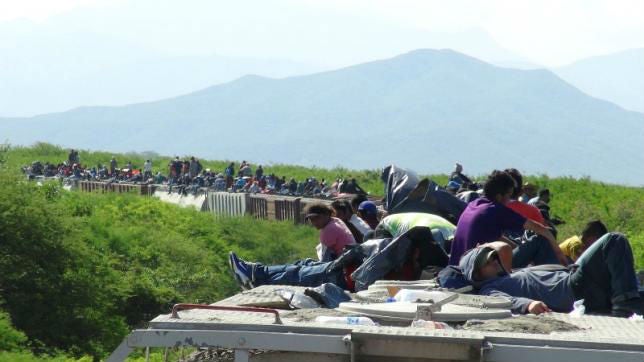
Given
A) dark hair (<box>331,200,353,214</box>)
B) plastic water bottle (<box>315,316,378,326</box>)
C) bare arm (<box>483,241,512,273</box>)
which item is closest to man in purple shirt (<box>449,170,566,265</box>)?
bare arm (<box>483,241,512,273</box>)

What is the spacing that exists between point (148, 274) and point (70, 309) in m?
9.53

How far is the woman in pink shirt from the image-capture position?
39.7 ft

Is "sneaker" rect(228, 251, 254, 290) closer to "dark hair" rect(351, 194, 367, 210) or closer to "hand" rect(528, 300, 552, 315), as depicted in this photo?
"hand" rect(528, 300, 552, 315)

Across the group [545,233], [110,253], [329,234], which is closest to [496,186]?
[545,233]

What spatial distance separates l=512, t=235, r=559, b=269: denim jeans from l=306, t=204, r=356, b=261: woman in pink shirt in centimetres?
209

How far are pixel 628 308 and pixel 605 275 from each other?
30 centimetres

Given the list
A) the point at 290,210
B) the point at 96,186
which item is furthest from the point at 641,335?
the point at 96,186

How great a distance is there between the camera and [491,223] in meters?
9.86

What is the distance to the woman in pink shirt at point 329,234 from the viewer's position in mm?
12102

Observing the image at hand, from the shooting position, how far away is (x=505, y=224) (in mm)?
9930

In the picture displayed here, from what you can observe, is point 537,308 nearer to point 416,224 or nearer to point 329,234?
point 416,224

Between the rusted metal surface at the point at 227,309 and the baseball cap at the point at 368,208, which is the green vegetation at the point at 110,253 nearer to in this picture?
the baseball cap at the point at 368,208

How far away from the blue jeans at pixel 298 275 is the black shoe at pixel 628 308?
252 centimetres

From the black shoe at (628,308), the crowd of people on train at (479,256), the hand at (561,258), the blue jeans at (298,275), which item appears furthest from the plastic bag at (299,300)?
the hand at (561,258)
